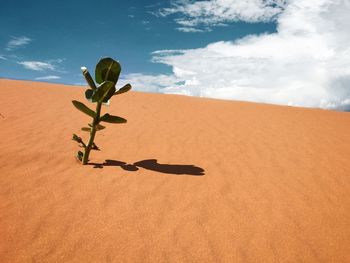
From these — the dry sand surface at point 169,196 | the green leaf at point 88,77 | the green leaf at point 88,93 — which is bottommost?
the dry sand surface at point 169,196

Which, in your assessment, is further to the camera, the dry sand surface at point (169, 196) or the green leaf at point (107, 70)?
the green leaf at point (107, 70)

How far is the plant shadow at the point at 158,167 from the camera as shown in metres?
5.18

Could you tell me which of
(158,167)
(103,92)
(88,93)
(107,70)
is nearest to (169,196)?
(158,167)

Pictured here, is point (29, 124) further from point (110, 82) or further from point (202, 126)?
point (202, 126)

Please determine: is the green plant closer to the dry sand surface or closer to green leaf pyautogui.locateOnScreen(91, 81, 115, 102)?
green leaf pyautogui.locateOnScreen(91, 81, 115, 102)

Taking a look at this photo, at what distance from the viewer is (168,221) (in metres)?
3.66

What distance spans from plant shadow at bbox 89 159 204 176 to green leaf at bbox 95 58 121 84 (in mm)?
1461

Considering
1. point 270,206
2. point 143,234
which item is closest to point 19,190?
point 143,234

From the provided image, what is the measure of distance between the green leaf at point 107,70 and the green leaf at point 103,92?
233 mm

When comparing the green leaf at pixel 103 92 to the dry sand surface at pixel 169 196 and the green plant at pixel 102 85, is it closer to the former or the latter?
the green plant at pixel 102 85

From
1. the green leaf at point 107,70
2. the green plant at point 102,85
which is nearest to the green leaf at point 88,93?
the green plant at point 102,85

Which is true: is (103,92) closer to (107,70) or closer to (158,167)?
(107,70)

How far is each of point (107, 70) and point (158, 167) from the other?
1.90 meters

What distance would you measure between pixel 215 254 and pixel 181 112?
8138 millimetres
